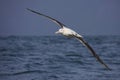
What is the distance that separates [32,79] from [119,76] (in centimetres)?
322

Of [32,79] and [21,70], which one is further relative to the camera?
[21,70]

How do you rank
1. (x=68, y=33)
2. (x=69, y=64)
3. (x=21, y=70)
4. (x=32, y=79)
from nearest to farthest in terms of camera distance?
(x=68, y=33), (x=32, y=79), (x=21, y=70), (x=69, y=64)

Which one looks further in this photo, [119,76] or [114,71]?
[114,71]

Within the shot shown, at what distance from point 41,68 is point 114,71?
115 inches

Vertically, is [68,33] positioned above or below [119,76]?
above

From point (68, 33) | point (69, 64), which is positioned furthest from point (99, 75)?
point (68, 33)

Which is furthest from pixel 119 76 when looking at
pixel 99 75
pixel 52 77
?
pixel 52 77

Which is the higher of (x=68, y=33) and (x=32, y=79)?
(x=68, y=33)

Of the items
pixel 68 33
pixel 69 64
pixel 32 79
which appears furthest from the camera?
pixel 69 64

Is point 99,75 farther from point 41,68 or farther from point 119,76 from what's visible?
point 41,68

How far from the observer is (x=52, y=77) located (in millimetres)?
18344

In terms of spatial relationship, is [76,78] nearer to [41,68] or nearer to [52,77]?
[52,77]

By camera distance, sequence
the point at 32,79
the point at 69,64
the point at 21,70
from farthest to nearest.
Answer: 1. the point at 69,64
2. the point at 21,70
3. the point at 32,79

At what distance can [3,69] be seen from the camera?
66.7 ft
